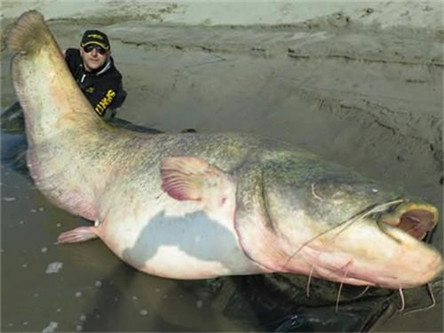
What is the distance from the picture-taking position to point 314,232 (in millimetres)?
2488

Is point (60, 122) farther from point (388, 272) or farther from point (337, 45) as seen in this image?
point (337, 45)

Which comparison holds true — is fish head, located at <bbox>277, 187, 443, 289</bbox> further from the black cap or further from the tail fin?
the black cap

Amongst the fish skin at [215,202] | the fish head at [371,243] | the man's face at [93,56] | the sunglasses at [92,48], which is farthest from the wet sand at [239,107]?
the sunglasses at [92,48]

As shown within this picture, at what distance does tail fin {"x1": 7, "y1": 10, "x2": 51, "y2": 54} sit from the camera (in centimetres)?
403

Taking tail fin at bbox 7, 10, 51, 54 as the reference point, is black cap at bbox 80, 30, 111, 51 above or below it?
below

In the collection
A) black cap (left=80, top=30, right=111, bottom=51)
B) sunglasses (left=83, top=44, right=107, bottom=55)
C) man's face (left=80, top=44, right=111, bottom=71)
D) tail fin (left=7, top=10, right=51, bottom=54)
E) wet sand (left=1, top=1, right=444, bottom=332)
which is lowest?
wet sand (left=1, top=1, right=444, bottom=332)

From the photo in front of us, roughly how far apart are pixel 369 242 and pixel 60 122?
2.42 m

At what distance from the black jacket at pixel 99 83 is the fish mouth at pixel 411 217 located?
335cm

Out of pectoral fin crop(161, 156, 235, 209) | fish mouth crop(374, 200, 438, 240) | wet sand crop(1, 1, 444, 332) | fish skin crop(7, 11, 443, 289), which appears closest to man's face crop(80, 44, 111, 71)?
wet sand crop(1, 1, 444, 332)

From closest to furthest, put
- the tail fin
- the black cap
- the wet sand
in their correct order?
the wet sand, the tail fin, the black cap

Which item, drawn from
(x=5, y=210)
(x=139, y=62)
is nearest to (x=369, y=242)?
(x=5, y=210)

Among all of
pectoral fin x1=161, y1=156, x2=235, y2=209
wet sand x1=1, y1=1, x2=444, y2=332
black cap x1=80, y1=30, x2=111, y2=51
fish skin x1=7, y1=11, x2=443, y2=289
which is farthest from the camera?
black cap x1=80, y1=30, x2=111, y2=51

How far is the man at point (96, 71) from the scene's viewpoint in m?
4.98

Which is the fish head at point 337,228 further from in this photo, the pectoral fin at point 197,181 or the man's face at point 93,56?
the man's face at point 93,56
